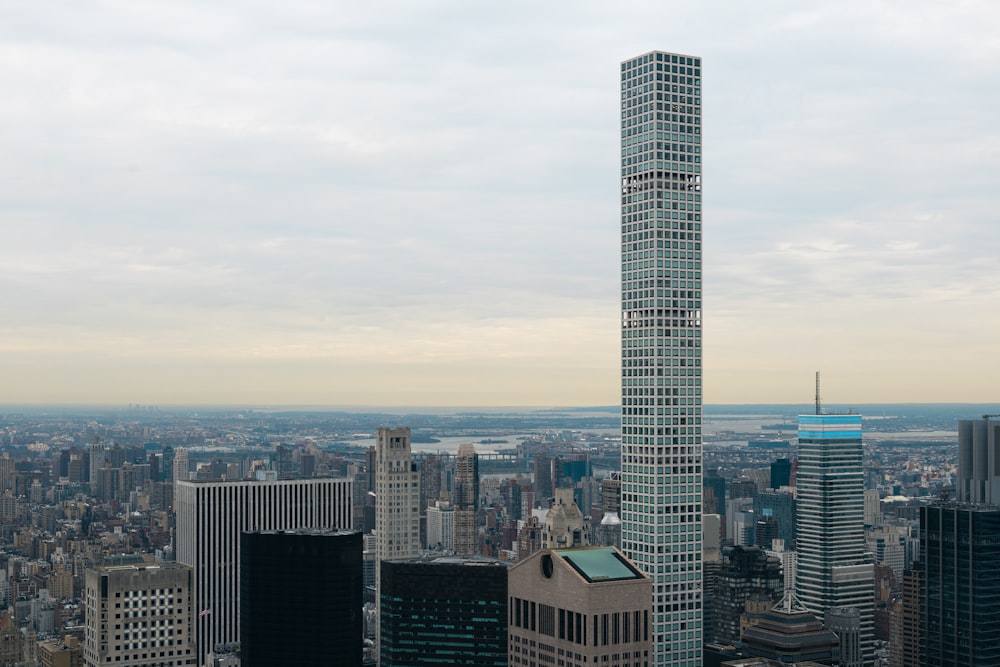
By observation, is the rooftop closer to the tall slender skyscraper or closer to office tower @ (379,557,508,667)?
the tall slender skyscraper

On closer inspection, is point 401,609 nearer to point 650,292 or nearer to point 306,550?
point 306,550

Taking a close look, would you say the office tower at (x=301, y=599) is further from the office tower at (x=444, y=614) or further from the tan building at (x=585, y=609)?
the tan building at (x=585, y=609)

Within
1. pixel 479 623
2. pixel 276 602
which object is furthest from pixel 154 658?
pixel 479 623

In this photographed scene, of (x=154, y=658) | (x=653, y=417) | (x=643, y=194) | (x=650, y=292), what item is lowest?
(x=154, y=658)

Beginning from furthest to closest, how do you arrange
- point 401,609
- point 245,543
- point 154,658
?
1. point 245,543
2. point 401,609
3. point 154,658

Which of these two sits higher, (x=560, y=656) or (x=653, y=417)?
(x=653, y=417)

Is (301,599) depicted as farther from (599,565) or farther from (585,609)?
(585,609)

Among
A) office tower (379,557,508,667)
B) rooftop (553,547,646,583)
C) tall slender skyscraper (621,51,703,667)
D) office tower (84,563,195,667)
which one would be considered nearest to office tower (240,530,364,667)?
office tower (379,557,508,667)

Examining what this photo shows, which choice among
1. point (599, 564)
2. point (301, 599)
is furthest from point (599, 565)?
point (301, 599)
